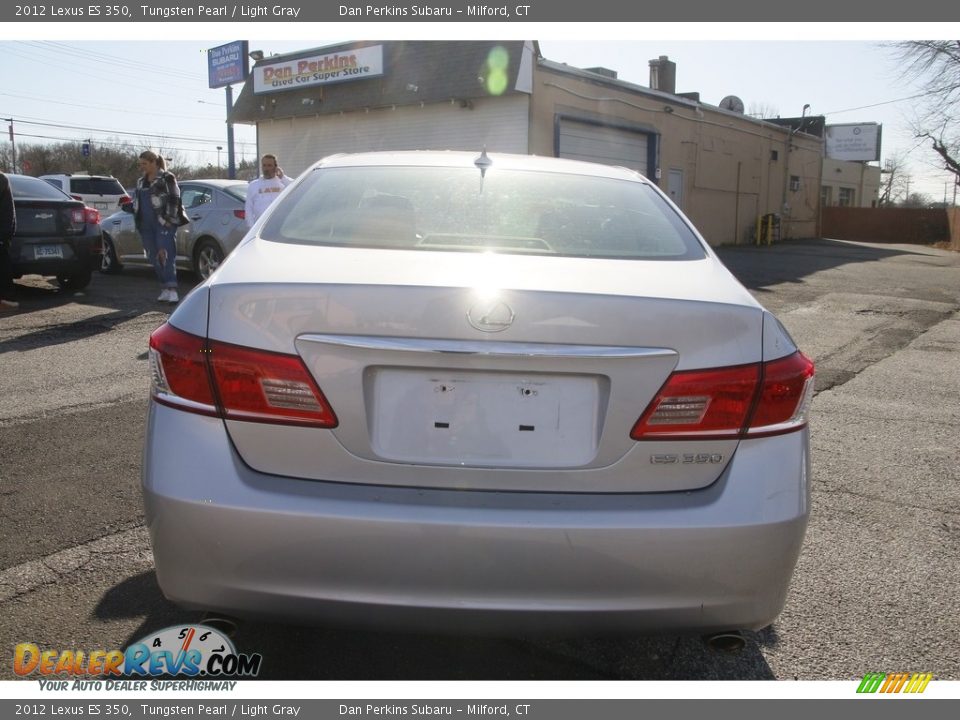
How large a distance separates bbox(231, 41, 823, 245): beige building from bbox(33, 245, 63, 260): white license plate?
35.0 ft

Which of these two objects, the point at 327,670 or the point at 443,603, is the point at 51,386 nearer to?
the point at 327,670

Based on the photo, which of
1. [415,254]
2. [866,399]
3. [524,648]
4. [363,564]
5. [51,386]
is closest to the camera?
[363,564]

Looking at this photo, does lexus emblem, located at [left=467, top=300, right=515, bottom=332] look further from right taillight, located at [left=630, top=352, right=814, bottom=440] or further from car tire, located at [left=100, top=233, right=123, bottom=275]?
car tire, located at [left=100, top=233, right=123, bottom=275]

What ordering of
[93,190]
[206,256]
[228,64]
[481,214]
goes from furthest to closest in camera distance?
[228,64] < [93,190] < [206,256] < [481,214]

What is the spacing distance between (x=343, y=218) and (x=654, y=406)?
4.10 feet

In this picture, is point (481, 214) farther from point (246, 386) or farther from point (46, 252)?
point (46, 252)

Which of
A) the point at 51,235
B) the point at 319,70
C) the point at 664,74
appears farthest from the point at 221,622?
the point at 664,74

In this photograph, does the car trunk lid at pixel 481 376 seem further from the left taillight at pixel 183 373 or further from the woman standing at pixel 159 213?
the woman standing at pixel 159 213

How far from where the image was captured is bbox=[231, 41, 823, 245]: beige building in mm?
18516

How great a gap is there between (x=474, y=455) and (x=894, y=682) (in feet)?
5.20

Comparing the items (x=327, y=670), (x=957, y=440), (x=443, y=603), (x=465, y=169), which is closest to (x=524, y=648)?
(x=327, y=670)

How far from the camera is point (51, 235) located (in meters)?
9.83

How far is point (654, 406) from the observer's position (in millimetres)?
2027
